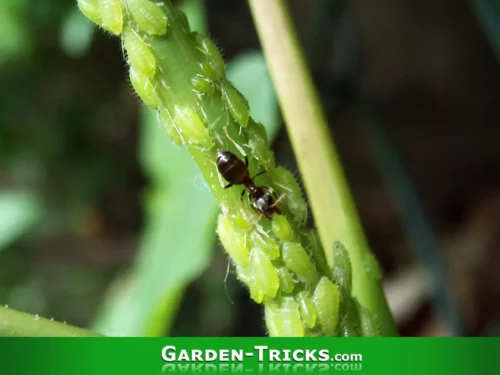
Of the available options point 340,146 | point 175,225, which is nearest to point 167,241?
point 175,225

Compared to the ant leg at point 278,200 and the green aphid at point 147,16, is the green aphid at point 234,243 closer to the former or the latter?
the ant leg at point 278,200

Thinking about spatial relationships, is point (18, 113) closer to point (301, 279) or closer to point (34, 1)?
point (34, 1)

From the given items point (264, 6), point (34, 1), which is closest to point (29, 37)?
point (34, 1)

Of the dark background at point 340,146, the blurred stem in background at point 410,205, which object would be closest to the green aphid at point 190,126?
the blurred stem in background at point 410,205

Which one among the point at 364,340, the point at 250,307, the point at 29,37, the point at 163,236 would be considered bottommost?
the point at 250,307

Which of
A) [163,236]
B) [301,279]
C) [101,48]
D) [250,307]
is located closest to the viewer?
[301,279]

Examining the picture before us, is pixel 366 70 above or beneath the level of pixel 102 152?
beneath

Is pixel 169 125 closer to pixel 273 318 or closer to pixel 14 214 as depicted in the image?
pixel 273 318

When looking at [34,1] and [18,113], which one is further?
[18,113]
